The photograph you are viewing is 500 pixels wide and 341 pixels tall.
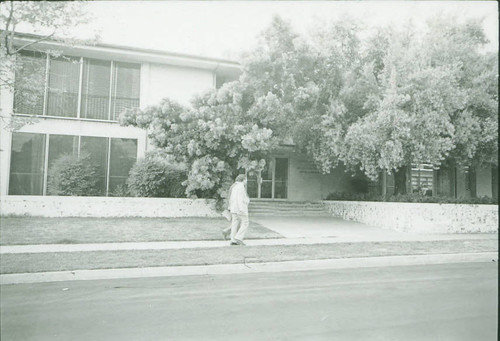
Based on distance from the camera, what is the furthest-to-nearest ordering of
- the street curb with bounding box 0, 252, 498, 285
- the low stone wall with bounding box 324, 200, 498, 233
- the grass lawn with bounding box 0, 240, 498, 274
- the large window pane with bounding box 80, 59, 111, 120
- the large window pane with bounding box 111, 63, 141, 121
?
1. the large window pane with bounding box 111, 63, 141, 121
2. the large window pane with bounding box 80, 59, 111, 120
3. the low stone wall with bounding box 324, 200, 498, 233
4. the grass lawn with bounding box 0, 240, 498, 274
5. the street curb with bounding box 0, 252, 498, 285

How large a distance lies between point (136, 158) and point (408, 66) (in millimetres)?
11150

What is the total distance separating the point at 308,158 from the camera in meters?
20.0

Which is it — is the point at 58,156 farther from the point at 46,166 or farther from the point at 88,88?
the point at 88,88

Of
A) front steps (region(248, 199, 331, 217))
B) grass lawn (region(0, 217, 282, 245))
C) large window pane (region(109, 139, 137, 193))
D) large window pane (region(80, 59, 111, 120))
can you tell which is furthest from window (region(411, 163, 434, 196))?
large window pane (region(80, 59, 111, 120))

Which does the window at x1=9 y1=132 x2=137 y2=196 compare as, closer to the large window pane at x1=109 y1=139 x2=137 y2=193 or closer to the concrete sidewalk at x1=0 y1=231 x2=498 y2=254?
the large window pane at x1=109 y1=139 x2=137 y2=193

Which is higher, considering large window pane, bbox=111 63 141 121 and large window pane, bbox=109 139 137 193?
large window pane, bbox=111 63 141 121

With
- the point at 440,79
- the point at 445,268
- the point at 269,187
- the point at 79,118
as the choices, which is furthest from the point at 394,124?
the point at 79,118

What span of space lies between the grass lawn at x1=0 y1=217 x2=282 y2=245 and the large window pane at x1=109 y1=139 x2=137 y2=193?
3891 mm

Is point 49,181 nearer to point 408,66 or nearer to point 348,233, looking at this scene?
point 348,233

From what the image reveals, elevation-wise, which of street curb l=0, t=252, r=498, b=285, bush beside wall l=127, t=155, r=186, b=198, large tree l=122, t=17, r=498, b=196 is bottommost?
street curb l=0, t=252, r=498, b=285

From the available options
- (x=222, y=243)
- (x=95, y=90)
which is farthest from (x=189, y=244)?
(x=95, y=90)

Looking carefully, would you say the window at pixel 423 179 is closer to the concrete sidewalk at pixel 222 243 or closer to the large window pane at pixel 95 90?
the concrete sidewalk at pixel 222 243

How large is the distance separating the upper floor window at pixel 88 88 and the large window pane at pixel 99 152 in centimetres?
93

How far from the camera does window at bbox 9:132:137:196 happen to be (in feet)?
53.0
